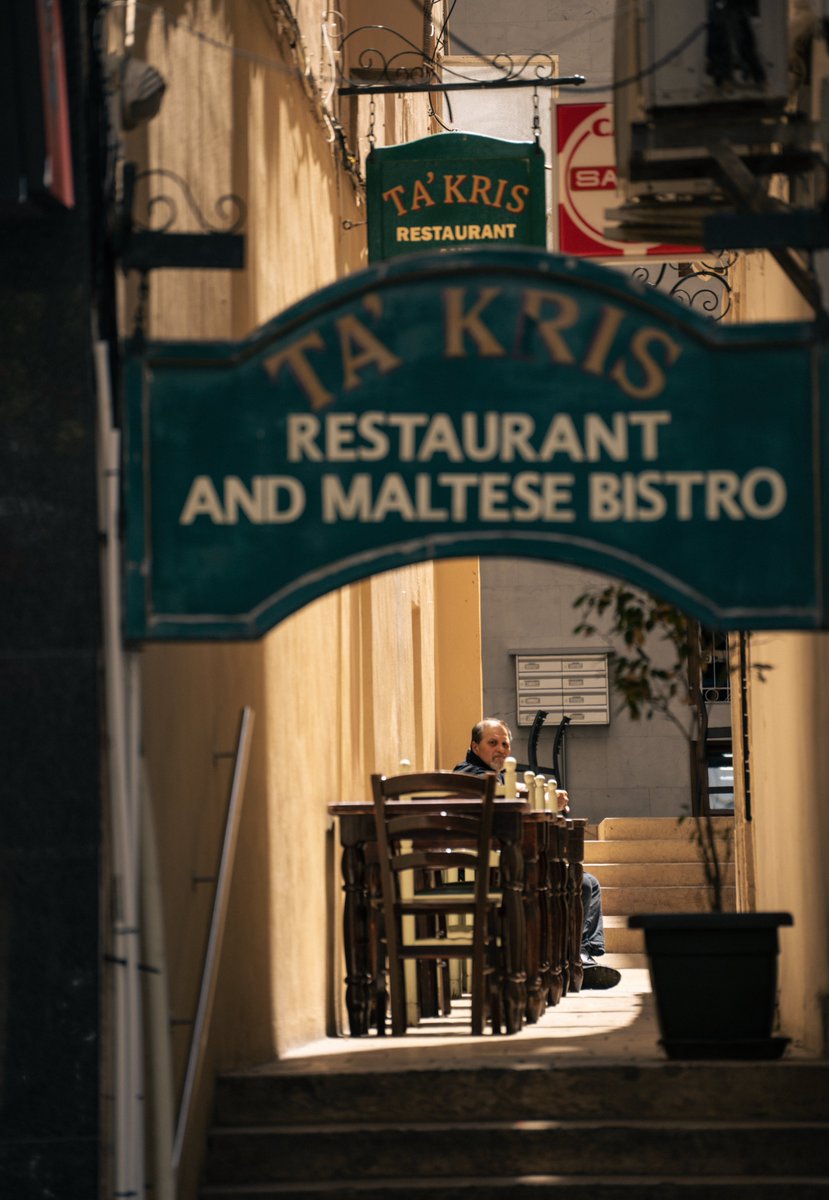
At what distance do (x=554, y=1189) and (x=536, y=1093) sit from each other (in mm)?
429

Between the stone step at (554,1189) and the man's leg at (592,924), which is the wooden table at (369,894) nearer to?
the stone step at (554,1189)

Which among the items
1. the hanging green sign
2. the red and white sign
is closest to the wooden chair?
the hanging green sign

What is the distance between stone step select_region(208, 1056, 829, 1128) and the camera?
6.25 metres

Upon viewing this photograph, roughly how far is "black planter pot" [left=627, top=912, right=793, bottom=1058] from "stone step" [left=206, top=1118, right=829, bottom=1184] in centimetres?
32

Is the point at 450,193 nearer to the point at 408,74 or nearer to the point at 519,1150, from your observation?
the point at 408,74

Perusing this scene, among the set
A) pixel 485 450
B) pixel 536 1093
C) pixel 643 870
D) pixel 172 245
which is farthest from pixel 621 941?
pixel 172 245

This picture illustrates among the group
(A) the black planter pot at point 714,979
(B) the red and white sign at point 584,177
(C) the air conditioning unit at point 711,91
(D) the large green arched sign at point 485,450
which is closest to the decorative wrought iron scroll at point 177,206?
(D) the large green arched sign at point 485,450

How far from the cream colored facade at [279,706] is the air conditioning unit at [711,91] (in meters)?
1.10

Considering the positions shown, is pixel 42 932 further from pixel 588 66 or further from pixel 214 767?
pixel 588 66

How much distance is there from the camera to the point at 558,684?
21.5m

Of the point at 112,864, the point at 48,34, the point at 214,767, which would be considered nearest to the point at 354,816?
the point at 214,767

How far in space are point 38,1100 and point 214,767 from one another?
1936 mm

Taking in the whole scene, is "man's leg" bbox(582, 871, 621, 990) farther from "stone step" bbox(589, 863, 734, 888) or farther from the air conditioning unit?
the air conditioning unit

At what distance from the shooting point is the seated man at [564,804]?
9.87 metres
